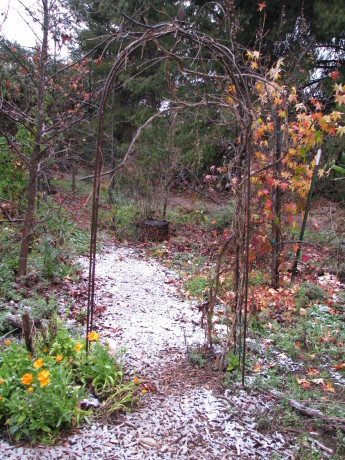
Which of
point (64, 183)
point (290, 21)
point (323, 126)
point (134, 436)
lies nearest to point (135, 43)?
point (134, 436)

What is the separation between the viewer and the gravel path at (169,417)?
1.89 metres

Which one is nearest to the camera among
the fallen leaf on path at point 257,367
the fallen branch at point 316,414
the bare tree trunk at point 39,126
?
the fallen branch at point 316,414

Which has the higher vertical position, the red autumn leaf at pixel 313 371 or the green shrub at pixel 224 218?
the green shrub at pixel 224 218

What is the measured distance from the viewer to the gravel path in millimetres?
1887

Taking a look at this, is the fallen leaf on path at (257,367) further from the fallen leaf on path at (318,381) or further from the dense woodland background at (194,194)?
the fallen leaf on path at (318,381)

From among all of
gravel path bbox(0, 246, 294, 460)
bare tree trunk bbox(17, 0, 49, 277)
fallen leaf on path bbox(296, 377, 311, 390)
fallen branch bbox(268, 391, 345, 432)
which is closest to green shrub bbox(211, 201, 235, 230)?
gravel path bbox(0, 246, 294, 460)

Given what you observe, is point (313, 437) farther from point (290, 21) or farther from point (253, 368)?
point (290, 21)

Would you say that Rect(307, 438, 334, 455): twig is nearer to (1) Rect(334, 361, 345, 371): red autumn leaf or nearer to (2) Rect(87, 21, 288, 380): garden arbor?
(2) Rect(87, 21, 288, 380): garden arbor

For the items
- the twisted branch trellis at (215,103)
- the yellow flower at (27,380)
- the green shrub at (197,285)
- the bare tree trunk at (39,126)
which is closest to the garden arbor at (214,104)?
the twisted branch trellis at (215,103)

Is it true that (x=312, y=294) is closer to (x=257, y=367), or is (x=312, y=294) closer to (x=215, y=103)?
(x=257, y=367)

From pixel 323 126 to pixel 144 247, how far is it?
12.5ft

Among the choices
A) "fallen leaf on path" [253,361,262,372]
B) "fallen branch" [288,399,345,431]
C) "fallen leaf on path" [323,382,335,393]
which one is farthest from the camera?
"fallen leaf on path" [253,361,262,372]

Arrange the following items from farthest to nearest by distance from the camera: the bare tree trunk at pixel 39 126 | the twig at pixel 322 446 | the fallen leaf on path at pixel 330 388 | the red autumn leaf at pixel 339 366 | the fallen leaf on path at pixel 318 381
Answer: the bare tree trunk at pixel 39 126, the red autumn leaf at pixel 339 366, the fallen leaf on path at pixel 318 381, the fallen leaf on path at pixel 330 388, the twig at pixel 322 446

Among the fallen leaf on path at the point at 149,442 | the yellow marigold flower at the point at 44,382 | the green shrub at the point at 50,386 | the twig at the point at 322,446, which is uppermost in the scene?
the yellow marigold flower at the point at 44,382
